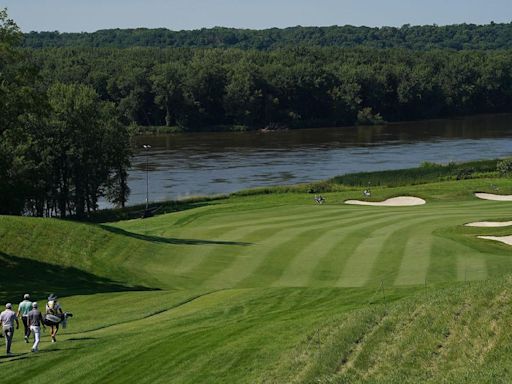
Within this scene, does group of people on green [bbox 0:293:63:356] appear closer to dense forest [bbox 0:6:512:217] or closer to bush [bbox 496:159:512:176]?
dense forest [bbox 0:6:512:217]

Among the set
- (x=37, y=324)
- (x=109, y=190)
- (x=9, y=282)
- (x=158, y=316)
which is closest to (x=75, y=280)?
(x=9, y=282)

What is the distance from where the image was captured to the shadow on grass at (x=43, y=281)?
98.3ft

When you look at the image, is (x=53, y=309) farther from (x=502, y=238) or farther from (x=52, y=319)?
(x=502, y=238)

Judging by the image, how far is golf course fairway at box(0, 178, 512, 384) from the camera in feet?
57.7

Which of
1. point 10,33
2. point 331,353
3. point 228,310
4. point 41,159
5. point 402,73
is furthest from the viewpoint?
point 402,73

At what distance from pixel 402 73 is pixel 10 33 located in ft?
497

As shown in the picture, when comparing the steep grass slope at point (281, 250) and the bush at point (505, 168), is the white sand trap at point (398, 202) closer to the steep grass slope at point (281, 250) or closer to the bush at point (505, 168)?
the steep grass slope at point (281, 250)

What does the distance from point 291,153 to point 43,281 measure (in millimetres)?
80363

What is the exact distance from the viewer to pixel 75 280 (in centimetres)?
3278

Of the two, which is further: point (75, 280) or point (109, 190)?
point (109, 190)

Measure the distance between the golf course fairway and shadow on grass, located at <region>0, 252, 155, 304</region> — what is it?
9 centimetres

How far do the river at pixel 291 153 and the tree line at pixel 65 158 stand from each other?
5028 mm

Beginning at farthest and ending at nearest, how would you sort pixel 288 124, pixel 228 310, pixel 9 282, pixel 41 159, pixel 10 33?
pixel 288 124 → pixel 41 159 → pixel 10 33 → pixel 9 282 → pixel 228 310

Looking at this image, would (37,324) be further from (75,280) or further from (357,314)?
(75,280)
